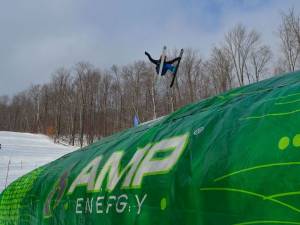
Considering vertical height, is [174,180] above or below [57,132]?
below

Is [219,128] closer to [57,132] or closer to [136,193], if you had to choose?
[136,193]

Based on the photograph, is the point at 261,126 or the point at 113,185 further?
the point at 113,185

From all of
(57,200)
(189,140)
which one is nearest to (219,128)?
(189,140)

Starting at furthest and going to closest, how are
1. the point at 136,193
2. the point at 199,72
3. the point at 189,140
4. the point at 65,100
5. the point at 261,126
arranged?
the point at 65,100 → the point at 199,72 → the point at 136,193 → the point at 189,140 → the point at 261,126

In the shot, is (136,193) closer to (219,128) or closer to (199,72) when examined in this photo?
(219,128)

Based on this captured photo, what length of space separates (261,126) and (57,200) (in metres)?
2.74

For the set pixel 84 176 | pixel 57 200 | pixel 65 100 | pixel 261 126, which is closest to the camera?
pixel 261 126

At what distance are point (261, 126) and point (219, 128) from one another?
0.32 metres

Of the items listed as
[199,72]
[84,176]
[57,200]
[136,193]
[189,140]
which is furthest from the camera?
[199,72]

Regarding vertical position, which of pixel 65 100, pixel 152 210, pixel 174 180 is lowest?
pixel 152 210

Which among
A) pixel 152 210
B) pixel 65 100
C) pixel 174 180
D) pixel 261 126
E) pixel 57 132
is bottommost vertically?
pixel 152 210

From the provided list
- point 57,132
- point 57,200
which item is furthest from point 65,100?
point 57,200

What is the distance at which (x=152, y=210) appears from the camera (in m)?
2.36

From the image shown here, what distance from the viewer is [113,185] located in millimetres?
2867
